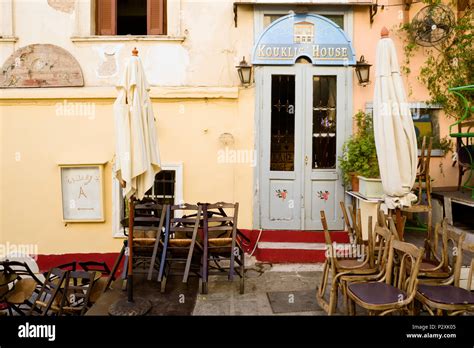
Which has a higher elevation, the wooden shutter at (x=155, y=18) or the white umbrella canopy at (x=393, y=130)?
the wooden shutter at (x=155, y=18)

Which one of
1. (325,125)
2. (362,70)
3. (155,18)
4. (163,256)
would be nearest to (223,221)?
(163,256)

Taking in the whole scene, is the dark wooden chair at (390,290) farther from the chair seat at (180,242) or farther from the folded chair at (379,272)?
the chair seat at (180,242)

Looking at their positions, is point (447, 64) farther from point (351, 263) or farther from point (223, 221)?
point (223, 221)

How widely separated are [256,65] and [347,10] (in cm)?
198

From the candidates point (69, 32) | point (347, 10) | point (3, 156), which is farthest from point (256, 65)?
point (3, 156)

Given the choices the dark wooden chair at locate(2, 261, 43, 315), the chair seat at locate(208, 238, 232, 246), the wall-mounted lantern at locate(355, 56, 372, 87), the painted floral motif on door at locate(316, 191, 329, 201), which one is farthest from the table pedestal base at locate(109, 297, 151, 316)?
the wall-mounted lantern at locate(355, 56, 372, 87)

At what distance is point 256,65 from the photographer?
23.0ft

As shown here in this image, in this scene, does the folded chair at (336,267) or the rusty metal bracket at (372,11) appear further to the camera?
the rusty metal bracket at (372,11)

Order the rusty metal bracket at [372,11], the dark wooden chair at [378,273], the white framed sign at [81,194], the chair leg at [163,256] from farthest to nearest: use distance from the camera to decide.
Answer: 1. the white framed sign at [81,194]
2. the rusty metal bracket at [372,11]
3. the chair leg at [163,256]
4. the dark wooden chair at [378,273]

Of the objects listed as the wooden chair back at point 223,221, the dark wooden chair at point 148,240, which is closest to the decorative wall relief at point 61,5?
the dark wooden chair at point 148,240

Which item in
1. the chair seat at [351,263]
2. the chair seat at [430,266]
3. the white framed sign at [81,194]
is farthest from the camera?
the white framed sign at [81,194]

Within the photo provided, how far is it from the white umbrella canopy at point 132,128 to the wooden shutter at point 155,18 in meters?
2.93

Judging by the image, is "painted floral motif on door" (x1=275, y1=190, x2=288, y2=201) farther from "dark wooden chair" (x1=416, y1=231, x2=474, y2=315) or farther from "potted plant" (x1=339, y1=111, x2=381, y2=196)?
"dark wooden chair" (x1=416, y1=231, x2=474, y2=315)

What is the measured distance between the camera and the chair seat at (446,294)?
12.0ft
